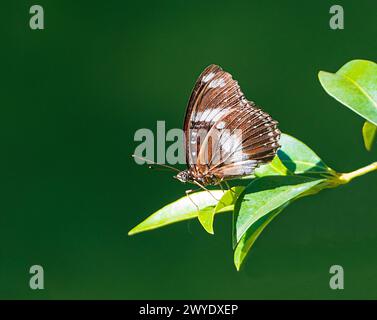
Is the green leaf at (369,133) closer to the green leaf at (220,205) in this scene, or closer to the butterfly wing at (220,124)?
the butterfly wing at (220,124)

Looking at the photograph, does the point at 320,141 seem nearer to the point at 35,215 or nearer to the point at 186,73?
the point at 186,73

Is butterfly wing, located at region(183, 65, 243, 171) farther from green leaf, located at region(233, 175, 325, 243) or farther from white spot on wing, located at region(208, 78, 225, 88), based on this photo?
green leaf, located at region(233, 175, 325, 243)

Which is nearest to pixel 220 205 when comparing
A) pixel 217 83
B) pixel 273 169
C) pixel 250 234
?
pixel 250 234

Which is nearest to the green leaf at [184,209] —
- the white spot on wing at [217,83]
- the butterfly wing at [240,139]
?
the butterfly wing at [240,139]

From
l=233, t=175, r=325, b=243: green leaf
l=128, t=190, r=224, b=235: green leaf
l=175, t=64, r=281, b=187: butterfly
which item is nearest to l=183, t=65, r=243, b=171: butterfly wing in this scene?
l=175, t=64, r=281, b=187: butterfly

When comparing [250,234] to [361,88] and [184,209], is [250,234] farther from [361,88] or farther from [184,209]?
[361,88]

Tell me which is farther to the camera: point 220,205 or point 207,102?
point 207,102

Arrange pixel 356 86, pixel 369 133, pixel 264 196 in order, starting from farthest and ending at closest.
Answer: pixel 369 133 < pixel 356 86 < pixel 264 196
